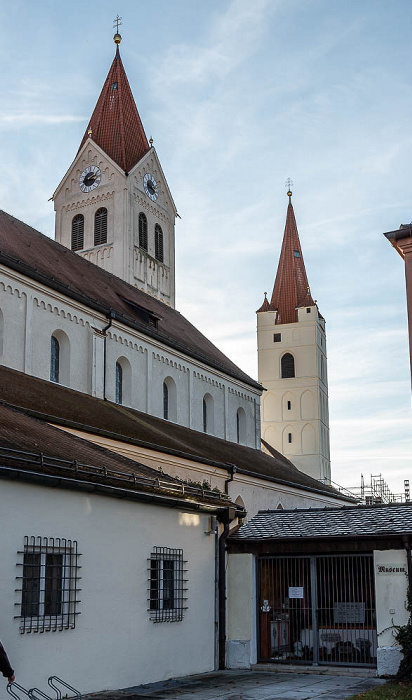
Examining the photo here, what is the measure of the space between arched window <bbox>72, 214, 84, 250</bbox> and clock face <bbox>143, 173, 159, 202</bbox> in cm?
467

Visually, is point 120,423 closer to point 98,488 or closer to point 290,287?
point 98,488

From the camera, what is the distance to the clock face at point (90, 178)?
168ft

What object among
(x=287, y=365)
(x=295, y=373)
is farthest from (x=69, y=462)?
(x=287, y=365)

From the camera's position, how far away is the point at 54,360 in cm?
2711

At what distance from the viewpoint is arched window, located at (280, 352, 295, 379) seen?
72.4 meters

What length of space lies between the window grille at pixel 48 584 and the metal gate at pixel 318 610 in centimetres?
631

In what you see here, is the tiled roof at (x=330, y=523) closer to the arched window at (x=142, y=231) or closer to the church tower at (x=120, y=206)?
the church tower at (x=120, y=206)

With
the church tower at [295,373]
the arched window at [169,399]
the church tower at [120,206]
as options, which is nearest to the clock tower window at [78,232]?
the church tower at [120,206]

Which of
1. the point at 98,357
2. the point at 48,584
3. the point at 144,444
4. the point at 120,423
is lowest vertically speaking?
the point at 48,584

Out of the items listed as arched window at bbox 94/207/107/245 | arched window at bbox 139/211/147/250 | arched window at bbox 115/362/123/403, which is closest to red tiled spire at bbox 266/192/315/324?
arched window at bbox 139/211/147/250

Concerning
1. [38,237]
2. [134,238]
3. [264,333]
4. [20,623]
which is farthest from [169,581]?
[264,333]

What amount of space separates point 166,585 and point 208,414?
20.4 metres

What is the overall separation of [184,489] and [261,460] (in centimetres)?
2065

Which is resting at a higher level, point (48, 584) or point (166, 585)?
point (48, 584)
